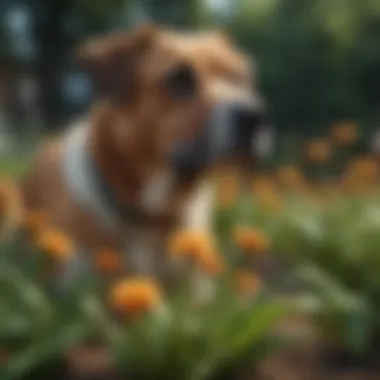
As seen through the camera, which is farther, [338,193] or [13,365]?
[338,193]

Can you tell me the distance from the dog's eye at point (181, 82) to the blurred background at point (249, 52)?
0.07 meters

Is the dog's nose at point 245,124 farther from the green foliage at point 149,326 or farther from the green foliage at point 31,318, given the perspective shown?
the green foliage at point 31,318

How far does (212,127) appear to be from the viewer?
116 cm

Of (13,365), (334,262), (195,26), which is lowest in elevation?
(13,365)

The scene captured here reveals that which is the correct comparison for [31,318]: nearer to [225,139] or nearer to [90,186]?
[90,186]

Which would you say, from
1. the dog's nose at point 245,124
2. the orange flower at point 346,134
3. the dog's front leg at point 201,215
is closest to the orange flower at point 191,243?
the dog's front leg at point 201,215

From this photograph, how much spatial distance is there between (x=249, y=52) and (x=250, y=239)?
Result: 0.27 metres

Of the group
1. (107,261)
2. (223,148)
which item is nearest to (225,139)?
(223,148)

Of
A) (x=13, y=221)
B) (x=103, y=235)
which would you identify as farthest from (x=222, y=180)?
(x=13, y=221)

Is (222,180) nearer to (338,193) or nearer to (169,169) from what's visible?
(169,169)

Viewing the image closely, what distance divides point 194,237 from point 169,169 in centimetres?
12

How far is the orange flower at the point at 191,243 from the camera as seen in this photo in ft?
3.73

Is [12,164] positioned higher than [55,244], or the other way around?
[12,164]

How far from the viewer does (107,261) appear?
1.18m
